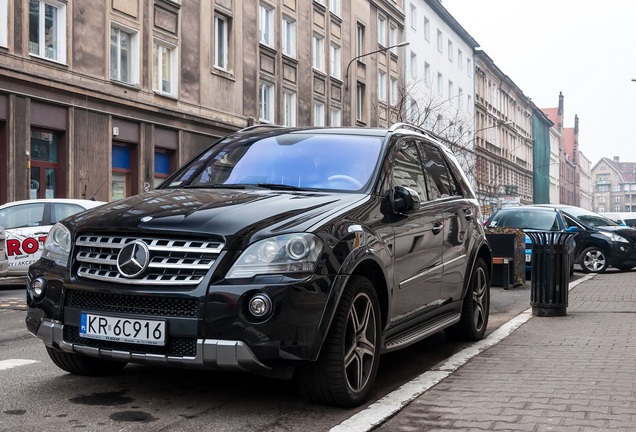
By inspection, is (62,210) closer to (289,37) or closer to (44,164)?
(44,164)

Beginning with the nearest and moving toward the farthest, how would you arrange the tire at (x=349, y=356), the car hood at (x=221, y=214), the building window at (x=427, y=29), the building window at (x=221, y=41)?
the car hood at (x=221, y=214) → the tire at (x=349, y=356) → the building window at (x=221, y=41) → the building window at (x=427, y=29)

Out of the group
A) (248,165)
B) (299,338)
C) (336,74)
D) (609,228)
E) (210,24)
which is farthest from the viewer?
(336,74)

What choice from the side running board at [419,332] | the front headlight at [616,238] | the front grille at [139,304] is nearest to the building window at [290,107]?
the front headlight at [616,238]

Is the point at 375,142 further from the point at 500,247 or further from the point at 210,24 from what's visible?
the point at 210,24

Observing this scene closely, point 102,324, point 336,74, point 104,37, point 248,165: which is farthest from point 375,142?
point 336,74

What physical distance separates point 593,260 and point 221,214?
17.0 meters

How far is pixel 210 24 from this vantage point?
28922 millimetres

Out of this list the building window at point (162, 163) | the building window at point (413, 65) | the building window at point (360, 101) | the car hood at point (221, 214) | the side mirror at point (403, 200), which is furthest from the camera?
the building window at point (413, 65)

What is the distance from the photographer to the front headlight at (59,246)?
198 inches

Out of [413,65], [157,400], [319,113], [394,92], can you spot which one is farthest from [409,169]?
[413,65]

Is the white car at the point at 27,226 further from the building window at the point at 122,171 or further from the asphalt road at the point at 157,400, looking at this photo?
the asphalt road at the point at 157,400

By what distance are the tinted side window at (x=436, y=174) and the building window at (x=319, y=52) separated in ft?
101

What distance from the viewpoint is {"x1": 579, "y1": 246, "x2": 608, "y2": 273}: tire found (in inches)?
793

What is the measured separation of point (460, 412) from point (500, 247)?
10693mm
